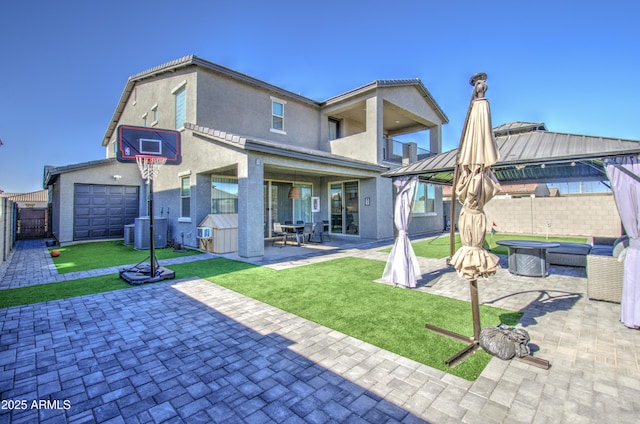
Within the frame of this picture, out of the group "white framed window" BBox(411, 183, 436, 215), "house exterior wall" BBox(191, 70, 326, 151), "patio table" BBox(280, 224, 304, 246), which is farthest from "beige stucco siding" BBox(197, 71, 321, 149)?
"white framed window" BBox(411, 183, 436, 215)

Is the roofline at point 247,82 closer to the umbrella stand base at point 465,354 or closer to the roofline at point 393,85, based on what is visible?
the roofline at point 393,85

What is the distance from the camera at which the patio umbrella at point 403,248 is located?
5914 millimetres

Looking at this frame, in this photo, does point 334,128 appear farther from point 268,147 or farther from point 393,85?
point 268,147

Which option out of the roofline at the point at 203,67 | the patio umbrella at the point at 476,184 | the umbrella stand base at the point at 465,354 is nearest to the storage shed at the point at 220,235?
the roofline at the point at 203,67

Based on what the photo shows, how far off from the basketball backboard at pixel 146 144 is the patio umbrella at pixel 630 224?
9.43 m

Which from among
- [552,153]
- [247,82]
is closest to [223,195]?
[247,82]

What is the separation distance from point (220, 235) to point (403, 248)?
21.8 feet

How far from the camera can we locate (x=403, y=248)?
609 centimetres

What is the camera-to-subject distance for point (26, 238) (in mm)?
16719

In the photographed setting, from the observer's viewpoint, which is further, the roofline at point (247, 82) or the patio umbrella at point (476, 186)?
the roofline at point (247, 82)

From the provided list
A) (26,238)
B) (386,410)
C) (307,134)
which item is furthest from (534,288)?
(26,238)

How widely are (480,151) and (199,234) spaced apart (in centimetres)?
964

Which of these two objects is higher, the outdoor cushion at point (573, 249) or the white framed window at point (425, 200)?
the white framed window at point (425, 200)

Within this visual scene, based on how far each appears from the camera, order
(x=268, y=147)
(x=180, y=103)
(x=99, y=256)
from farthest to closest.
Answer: (x=180, y=103)
(x=99, y=256)
(x=268, y=147)
